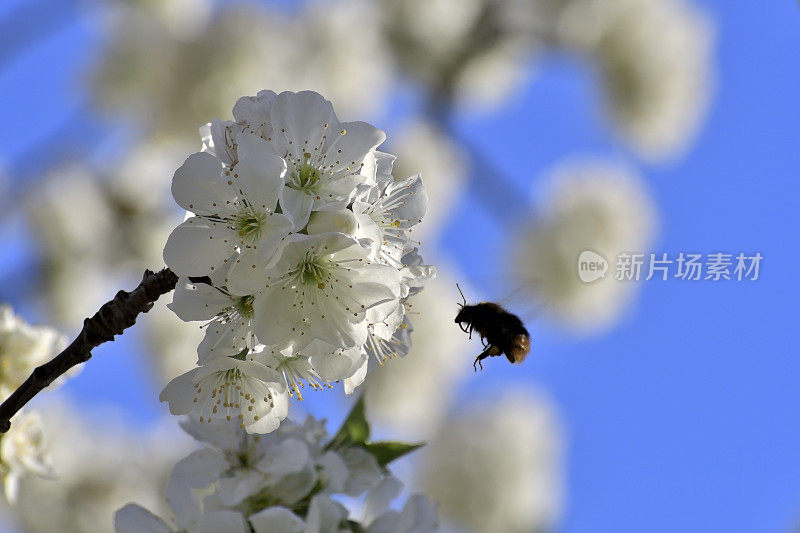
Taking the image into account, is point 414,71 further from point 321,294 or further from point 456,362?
point 321,294

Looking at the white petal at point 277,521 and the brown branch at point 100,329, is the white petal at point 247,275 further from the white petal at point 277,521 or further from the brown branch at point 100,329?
the white petal at point 277,521

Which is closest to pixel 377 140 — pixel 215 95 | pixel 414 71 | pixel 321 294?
pixel 321 294

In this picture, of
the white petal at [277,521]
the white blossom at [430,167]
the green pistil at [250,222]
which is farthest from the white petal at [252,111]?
the white blossom at [430,167]

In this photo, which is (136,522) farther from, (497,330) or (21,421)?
(497,330)

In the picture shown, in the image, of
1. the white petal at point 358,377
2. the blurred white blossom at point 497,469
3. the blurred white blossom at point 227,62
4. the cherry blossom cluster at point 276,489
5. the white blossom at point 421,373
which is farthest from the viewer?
the blurred white blossom at point 497,469

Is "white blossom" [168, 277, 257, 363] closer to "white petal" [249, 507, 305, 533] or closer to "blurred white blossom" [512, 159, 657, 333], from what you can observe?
"white petal" [249, 507, 305, 533]

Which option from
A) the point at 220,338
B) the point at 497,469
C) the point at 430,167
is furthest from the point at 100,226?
the point at 220,338

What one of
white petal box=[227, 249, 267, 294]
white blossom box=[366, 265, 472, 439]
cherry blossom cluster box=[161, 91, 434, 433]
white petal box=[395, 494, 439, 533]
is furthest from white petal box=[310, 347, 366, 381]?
white blossom box=[366, 265, 472, 439]
